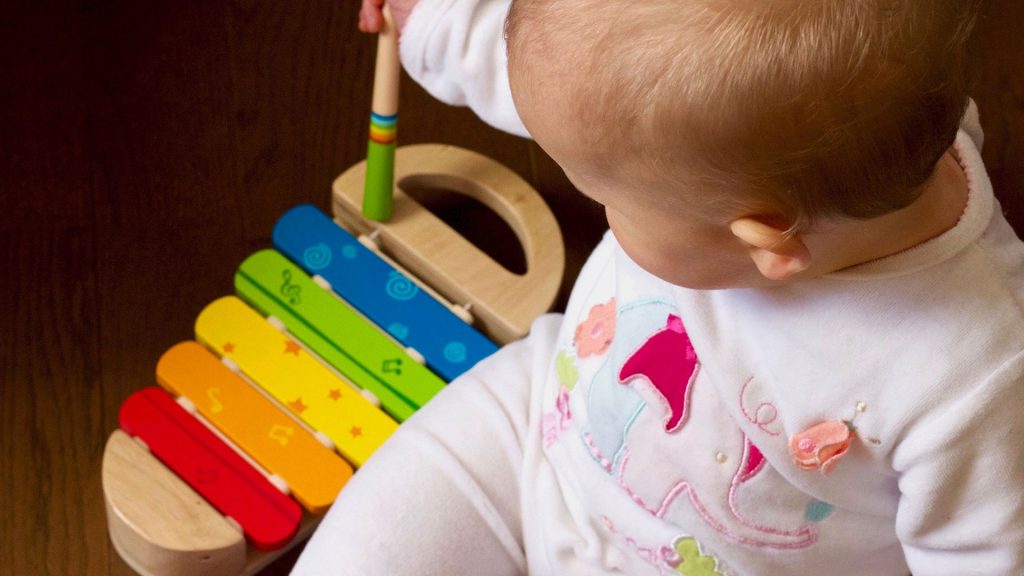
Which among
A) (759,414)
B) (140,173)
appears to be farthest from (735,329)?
(140,173)

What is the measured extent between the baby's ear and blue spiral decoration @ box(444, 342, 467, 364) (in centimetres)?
47

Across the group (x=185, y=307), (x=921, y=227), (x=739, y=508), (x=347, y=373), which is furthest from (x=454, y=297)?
(x=921, y=227)

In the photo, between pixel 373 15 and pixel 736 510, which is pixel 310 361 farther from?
pixel 736 510

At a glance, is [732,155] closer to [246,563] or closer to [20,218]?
[246,563]

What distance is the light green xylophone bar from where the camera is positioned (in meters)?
0.99

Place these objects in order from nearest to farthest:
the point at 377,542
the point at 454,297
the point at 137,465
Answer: the point at 377,542, the point at 137,465, the point at 454,297

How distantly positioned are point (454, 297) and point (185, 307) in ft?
0.92

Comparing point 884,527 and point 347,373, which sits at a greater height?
point 884,527

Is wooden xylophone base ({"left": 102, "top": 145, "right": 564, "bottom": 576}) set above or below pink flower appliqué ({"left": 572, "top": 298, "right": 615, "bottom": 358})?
below

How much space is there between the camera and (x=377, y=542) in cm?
78

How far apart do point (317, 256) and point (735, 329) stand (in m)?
0.52

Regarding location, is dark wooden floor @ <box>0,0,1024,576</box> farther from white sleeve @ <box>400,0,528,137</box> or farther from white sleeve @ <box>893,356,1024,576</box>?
white sleeve @ <box>893,356,1024,576</box>

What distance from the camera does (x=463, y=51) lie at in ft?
2.69

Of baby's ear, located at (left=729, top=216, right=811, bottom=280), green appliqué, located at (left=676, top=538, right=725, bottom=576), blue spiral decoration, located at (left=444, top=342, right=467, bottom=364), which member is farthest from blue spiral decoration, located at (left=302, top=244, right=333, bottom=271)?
baby's ear, located at (left=729, top=216, right=811, bottom=280)
